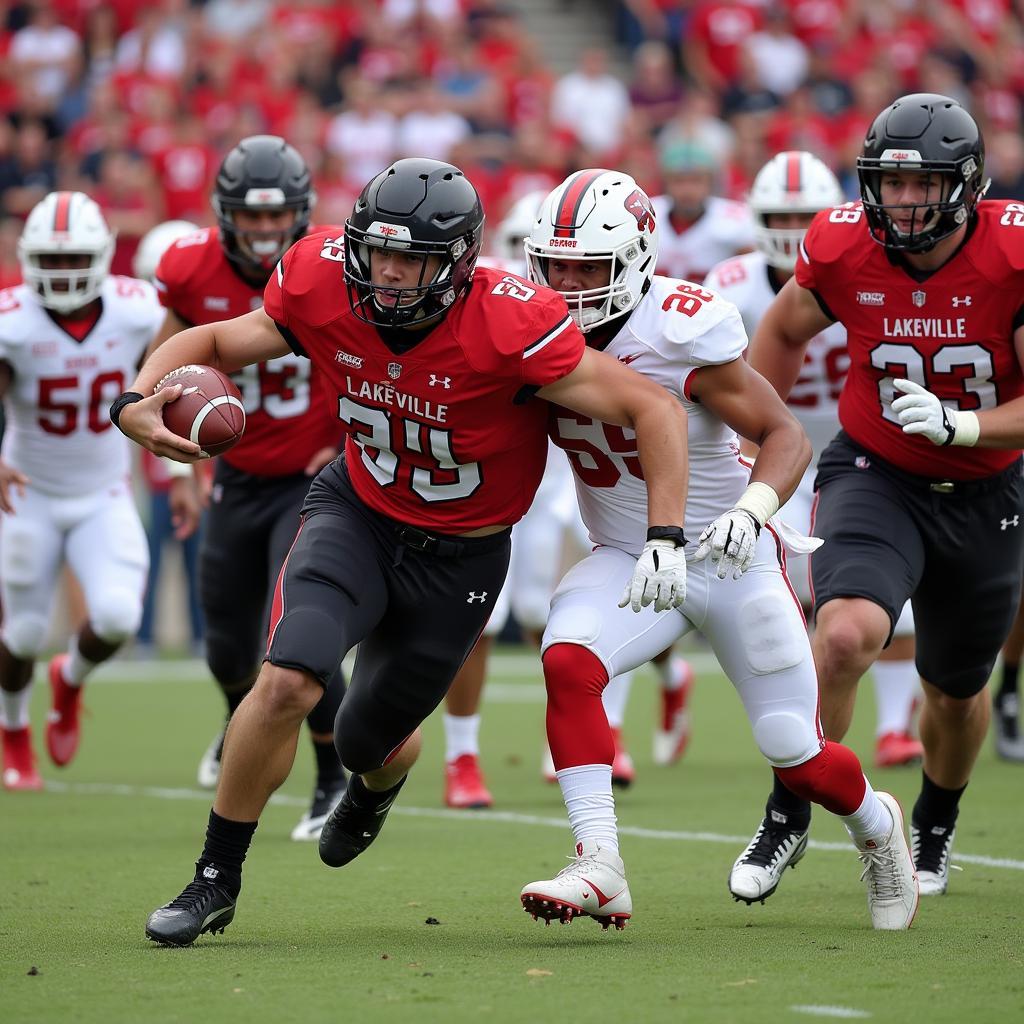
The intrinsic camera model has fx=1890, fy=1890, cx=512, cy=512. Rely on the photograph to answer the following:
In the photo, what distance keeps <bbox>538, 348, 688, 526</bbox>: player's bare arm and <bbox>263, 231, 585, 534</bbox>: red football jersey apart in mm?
48

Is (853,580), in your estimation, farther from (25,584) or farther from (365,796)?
(25,584)

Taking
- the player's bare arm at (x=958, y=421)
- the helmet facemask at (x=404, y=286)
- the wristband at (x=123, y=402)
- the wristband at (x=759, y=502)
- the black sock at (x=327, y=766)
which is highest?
the helmet facemask at (x=404, y=286)

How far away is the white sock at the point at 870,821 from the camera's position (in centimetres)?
444

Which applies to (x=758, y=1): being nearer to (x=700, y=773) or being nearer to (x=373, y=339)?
(x=700, y=773)

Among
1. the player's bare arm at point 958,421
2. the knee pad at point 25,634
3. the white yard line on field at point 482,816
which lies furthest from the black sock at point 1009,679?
the knee pad at point 25,634

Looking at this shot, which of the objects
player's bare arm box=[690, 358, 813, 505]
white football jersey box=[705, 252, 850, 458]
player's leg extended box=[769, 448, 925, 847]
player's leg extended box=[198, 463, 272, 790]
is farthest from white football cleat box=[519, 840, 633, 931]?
white football jersey box=[705, 252, 850, 458]

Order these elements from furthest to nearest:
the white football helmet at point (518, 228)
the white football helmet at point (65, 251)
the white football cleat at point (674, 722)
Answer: the white football helmet at point (518, 228) < the white football cleat at point (674, 722) < the white football helmet at point (65, 251)

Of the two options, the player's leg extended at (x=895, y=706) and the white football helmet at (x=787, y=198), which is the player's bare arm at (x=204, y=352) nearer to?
the white football helmet at (x=787, y=198)

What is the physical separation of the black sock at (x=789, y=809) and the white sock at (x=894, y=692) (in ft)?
9.11

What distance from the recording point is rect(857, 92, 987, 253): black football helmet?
4672 millimetres

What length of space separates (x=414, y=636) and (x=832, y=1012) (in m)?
1.50

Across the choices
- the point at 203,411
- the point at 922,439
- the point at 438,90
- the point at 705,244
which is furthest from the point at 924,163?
the point at 438,90

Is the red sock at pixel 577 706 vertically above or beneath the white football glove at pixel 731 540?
beneath

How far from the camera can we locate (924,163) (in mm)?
4652
